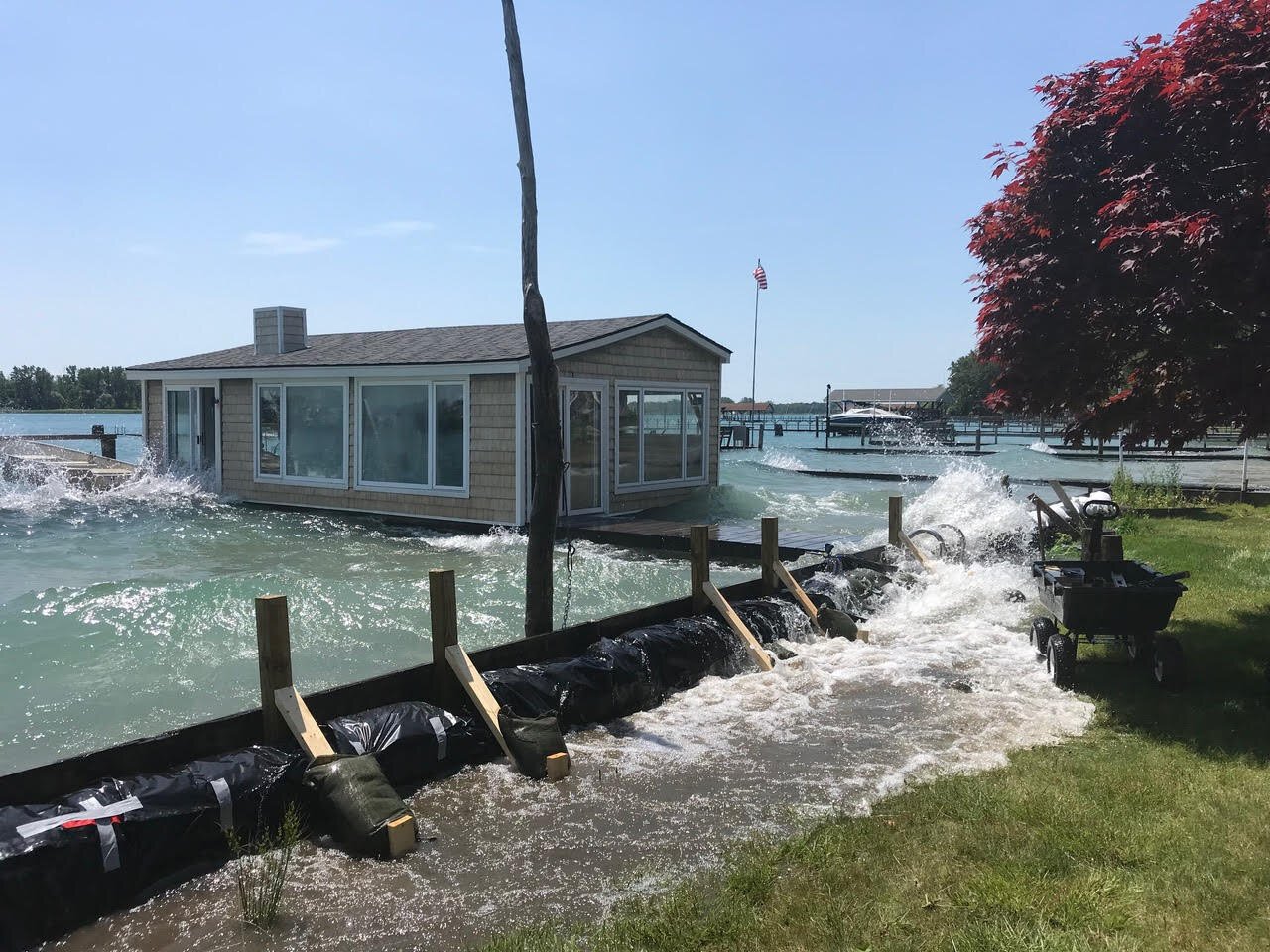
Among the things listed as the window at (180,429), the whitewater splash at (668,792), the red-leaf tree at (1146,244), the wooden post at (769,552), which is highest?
the red-leaf tree at (1146,244)

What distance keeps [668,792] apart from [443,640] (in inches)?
72.4

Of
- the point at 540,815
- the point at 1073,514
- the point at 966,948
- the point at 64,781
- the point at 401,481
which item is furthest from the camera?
the point at 401,481

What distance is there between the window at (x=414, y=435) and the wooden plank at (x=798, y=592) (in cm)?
669

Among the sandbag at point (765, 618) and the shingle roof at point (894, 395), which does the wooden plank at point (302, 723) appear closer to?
the sandbag at point (765, 618)

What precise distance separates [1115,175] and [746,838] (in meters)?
4.83

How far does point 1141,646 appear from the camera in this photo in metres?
7.15

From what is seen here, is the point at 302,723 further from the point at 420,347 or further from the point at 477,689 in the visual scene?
the point at 420,347

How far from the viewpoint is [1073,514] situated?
39.6 ft

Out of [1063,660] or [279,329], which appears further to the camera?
[279,329]

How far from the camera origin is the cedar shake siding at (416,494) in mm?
14484

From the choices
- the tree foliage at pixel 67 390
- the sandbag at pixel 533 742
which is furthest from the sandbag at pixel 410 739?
the tree foliage at pixel 67 390

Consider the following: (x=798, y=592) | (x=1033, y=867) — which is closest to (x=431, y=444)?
(x=798, y=592)

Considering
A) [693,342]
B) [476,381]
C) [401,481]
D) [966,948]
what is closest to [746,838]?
[966,948]

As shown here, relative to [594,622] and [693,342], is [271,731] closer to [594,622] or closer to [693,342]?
[594,622]
